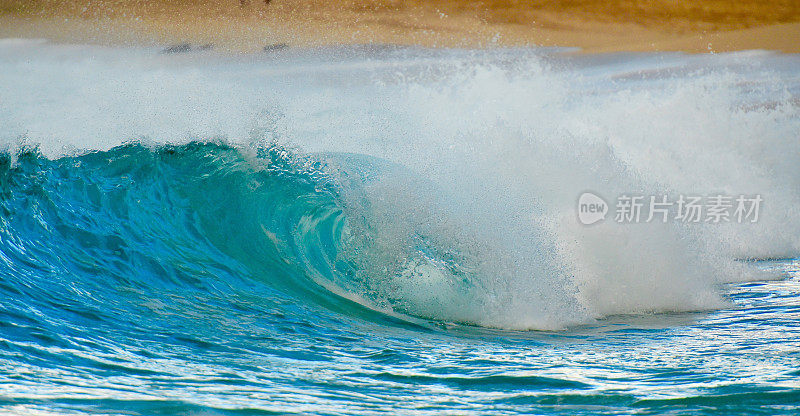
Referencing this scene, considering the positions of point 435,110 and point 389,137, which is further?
point 435,110

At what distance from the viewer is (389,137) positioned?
25.5 ft

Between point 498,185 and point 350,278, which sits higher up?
point 498,185

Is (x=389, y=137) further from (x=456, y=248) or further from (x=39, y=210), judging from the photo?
(x=39, y=210)

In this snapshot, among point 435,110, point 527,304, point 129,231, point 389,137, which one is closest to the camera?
point 527,304

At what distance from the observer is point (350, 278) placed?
5180mm

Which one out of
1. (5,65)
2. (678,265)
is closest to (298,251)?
(678,265)

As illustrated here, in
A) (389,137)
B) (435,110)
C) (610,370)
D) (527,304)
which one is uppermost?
(435,110)

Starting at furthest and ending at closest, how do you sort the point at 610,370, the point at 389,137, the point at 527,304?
the point at 389,137
the point at 527,304
the point at 610,370

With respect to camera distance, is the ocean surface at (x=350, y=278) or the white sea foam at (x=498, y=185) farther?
the white sea foam at (x=498, y=185)

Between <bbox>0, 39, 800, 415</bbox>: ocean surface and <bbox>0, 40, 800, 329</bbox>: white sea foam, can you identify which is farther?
<bbox>0, 40, 800, 329</bbox>: white sea foam

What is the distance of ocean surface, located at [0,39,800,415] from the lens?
2.87 metres

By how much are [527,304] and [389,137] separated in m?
3.64

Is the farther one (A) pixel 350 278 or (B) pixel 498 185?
(B) pixel 498 185

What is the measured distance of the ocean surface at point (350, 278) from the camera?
2869mm
